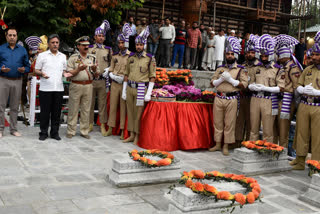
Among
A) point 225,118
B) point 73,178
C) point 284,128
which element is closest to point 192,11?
point 225,118

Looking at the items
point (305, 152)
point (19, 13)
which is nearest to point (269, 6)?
point (19, 13)

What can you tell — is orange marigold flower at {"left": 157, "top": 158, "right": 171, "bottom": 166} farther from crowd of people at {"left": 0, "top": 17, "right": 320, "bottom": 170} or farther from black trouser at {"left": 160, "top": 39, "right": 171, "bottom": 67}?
black trouser at {"left": 160, "top": 39, "right": 171, "bottom": 67}

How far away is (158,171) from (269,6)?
21.3 meters

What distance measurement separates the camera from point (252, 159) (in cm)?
549

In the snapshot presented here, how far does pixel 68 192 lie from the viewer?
4.11m

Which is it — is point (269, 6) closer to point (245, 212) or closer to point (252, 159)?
point (252, 159)

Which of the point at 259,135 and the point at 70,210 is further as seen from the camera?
the point at 259,135

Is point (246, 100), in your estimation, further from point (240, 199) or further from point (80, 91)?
point (240, 199)

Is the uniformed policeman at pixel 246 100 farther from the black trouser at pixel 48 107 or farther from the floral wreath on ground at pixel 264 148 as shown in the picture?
the black trouser at pixel 48 107

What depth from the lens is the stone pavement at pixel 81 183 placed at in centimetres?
377

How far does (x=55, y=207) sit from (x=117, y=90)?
3.86m

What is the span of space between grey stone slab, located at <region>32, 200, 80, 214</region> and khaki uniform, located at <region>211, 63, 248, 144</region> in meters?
3.55

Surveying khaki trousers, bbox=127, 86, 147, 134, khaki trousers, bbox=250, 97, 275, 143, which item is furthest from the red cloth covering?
khaki trousers, bbox=250, 97, 275, 143

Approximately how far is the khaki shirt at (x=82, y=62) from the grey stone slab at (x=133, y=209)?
3512mm
